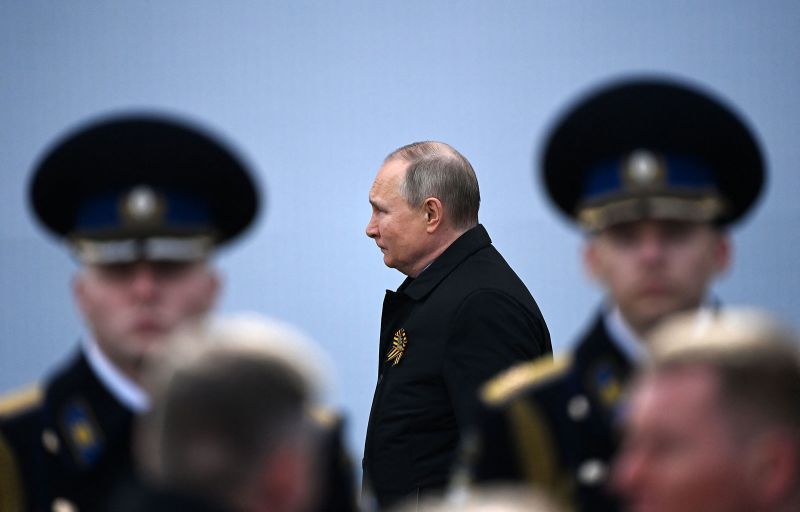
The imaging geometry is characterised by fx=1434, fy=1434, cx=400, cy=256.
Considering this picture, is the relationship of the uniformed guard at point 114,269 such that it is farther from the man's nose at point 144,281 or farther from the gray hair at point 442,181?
the gray hair at point 442,181

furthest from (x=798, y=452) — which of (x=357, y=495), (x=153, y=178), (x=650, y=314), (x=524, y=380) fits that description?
(x=153, y=178)

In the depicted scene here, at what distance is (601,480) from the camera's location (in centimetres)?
207

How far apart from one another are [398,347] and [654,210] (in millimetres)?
1480

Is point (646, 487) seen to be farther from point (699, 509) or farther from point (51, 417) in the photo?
point (51, 417)

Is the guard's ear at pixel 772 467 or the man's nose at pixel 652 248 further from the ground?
the man's nose at pixel 652 248

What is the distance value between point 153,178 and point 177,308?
0.24 m

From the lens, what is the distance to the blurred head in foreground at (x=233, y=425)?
4.63 ft

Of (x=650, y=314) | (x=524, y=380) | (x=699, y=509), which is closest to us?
(x=699, y=509)


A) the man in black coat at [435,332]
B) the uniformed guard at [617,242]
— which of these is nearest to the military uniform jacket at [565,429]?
the uniformed guard at [617,242]

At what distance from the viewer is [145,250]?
7.02 ft

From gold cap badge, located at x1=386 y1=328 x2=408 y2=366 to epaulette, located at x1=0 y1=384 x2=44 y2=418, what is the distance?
1.37 metres

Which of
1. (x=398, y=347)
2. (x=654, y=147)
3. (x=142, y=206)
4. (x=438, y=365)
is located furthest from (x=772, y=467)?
(x=398, y=347)

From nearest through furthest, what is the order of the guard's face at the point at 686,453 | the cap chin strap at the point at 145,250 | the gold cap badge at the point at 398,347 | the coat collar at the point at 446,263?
the guard's face at the point at 686,453 → the cap chin strap at the point at 145,250 → the gold cap badge at the point at 398,347 → the coat collar at the point at 446,263

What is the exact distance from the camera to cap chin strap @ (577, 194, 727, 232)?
2.15 meters
